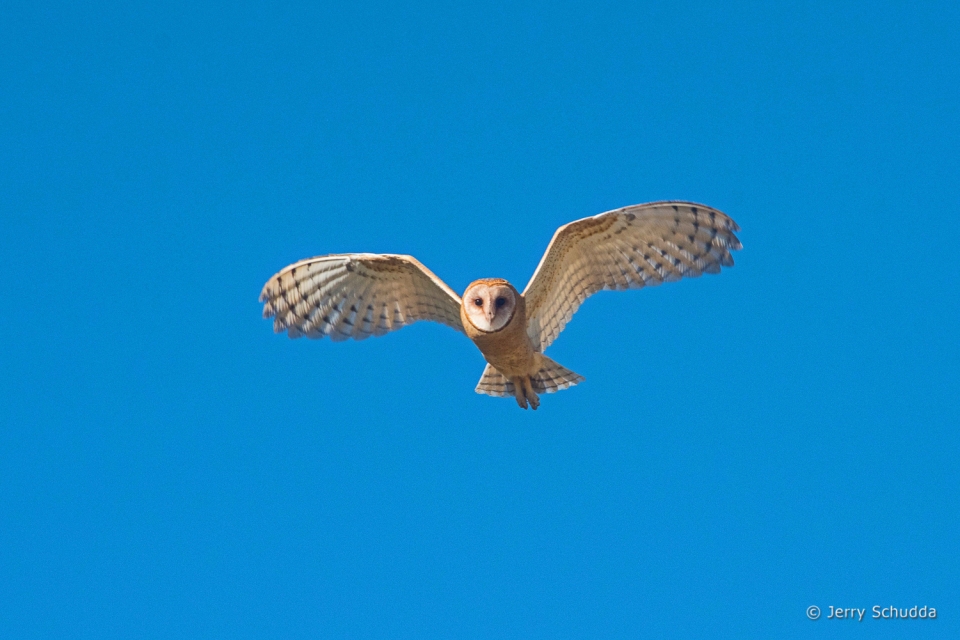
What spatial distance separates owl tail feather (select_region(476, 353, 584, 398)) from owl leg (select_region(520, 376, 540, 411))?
0.08 m

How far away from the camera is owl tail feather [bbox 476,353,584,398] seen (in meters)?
14.6

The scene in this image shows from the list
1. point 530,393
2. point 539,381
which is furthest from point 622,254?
point 530,393

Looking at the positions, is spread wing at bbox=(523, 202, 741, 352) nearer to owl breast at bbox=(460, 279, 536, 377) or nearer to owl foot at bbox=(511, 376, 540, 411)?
owl foot at bbox=(511, 376, 540, 411)

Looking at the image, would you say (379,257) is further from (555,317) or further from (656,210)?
(656,210)

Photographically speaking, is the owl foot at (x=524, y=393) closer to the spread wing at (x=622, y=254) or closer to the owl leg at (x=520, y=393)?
the owl leg at (x=520, y=393)

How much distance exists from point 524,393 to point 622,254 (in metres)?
2.16

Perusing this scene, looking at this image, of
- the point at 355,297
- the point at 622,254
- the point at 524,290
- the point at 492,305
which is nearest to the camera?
the point at 492,305

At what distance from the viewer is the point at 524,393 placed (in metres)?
14.6

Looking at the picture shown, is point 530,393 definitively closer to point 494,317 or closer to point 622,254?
point 494,317

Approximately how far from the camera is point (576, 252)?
1402 centimetres

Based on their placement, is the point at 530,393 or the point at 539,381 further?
the point at 539,381

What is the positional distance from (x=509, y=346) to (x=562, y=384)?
1.43 meters

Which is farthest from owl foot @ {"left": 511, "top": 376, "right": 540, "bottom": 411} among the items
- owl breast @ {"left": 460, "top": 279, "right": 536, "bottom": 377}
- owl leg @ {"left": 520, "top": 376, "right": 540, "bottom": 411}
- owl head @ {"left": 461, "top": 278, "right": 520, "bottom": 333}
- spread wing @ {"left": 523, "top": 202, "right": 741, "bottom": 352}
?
owl head @ {"left": 461, "top": 278, "right": 520, "bottom": 333}

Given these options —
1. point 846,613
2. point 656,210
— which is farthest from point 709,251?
point 846,613
